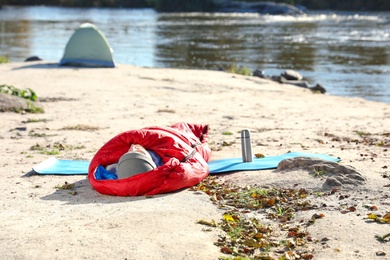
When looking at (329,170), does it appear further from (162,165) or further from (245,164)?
(162,165)

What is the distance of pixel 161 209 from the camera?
622 centimetres

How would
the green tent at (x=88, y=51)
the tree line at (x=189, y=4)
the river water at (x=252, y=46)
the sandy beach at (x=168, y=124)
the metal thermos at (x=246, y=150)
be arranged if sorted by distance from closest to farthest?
the sandy beach at (x=168, y=124), the metal thermos at (x=246, y=150), the green tent at (x=88, y=51), the river water at (x=252, y=46), the tree line at (x=189, y=4)

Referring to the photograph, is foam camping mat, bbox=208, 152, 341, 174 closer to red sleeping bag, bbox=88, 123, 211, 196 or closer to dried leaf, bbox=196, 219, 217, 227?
red sleeping bag, bbox=88, 123, 211, 196

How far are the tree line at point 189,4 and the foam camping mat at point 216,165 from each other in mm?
61481

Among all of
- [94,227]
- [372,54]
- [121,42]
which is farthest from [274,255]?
[121,42]

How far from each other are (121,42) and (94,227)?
29.0 m

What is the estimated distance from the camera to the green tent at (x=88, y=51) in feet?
67.0

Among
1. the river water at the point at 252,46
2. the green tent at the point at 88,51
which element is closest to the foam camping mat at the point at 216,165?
the river water at the point at 252,46

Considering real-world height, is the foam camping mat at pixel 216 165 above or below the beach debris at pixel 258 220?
below

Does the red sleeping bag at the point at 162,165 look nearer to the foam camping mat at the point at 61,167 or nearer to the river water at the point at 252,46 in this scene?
the foam camping mat at the point at 61,167

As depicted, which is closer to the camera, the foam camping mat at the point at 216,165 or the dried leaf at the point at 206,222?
the dried leaf at the point at 206,222

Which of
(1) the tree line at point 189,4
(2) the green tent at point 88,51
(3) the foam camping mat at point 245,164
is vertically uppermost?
(3) the foam camping mat at point 245,164

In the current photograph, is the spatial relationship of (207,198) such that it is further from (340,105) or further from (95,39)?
(95,39)

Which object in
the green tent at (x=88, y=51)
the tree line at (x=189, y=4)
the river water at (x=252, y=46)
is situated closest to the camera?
the green tent at (x=88, y=51)
